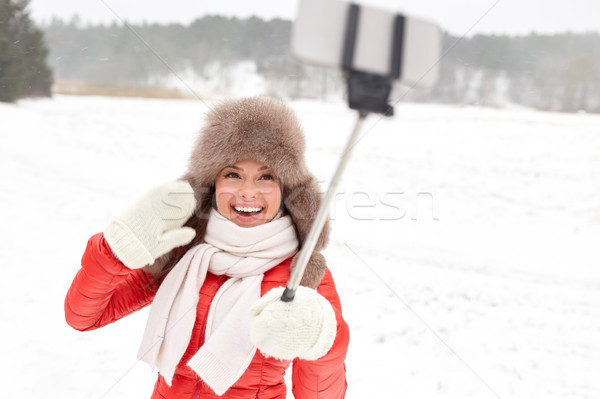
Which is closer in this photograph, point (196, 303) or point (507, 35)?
point (196, 303)

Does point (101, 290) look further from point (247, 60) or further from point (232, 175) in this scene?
point (247, 60)

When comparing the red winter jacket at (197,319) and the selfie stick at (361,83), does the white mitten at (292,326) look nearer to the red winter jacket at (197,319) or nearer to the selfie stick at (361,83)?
the red winter jacket at (197,319)

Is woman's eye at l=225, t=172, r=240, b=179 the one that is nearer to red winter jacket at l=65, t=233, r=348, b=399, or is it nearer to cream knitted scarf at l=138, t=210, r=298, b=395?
cream knitted scarf at l=138, t=210, r=298, b=395

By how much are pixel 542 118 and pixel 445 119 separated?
158 inches

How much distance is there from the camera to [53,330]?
3.99m

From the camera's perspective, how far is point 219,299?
1758 millimetres

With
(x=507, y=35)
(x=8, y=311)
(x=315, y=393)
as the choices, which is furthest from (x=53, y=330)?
(x=507, y=35)

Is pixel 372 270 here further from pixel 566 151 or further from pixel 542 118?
A: pixel 542 118

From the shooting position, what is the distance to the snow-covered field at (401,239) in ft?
12.3

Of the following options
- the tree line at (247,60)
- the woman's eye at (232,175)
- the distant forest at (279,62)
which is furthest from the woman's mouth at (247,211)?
the distant forest at (279,62)

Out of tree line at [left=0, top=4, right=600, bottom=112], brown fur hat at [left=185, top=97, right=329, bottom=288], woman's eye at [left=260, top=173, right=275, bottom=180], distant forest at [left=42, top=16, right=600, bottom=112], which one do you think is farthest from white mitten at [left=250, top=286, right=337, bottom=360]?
distant forest at [left=42, top=16, right=600, bottom=112]

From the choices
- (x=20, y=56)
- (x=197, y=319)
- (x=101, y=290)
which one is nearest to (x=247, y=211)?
(x=197, y=319)

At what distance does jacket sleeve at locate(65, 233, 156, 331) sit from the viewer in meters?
1.50

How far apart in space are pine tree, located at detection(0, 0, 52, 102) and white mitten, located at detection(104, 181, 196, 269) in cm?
1335
